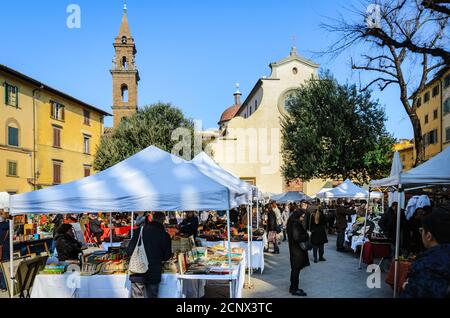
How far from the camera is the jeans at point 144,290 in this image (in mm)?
5152

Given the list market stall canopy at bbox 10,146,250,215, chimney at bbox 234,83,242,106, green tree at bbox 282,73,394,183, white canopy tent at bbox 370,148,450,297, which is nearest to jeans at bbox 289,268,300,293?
white canopy tent at bbox 370,148,450,297

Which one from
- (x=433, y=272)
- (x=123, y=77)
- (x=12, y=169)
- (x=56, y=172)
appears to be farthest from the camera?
(x=123, y=77)

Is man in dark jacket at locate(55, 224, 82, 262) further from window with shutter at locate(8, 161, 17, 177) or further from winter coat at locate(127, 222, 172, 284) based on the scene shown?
window with shutter at locate(8, 161, 17, 177)

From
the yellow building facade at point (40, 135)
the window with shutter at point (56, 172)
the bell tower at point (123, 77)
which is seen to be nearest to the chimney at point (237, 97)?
the bell tower at point (123, 77)

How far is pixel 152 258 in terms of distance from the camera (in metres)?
5.11

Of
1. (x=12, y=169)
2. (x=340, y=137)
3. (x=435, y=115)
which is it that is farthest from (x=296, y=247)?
(x=435, y=115)

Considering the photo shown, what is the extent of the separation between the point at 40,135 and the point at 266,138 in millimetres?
19123

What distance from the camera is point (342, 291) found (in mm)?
7754

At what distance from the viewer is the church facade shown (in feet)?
111

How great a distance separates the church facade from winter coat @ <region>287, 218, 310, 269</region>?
25.9 metres

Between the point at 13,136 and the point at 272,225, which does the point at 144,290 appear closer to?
the point at 272,225

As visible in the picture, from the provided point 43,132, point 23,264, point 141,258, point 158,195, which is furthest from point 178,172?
point 43,132

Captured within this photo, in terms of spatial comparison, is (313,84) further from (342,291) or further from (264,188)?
(342,291)

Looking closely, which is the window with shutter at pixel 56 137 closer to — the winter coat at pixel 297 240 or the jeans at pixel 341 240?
the jeans at pixel 341 240
